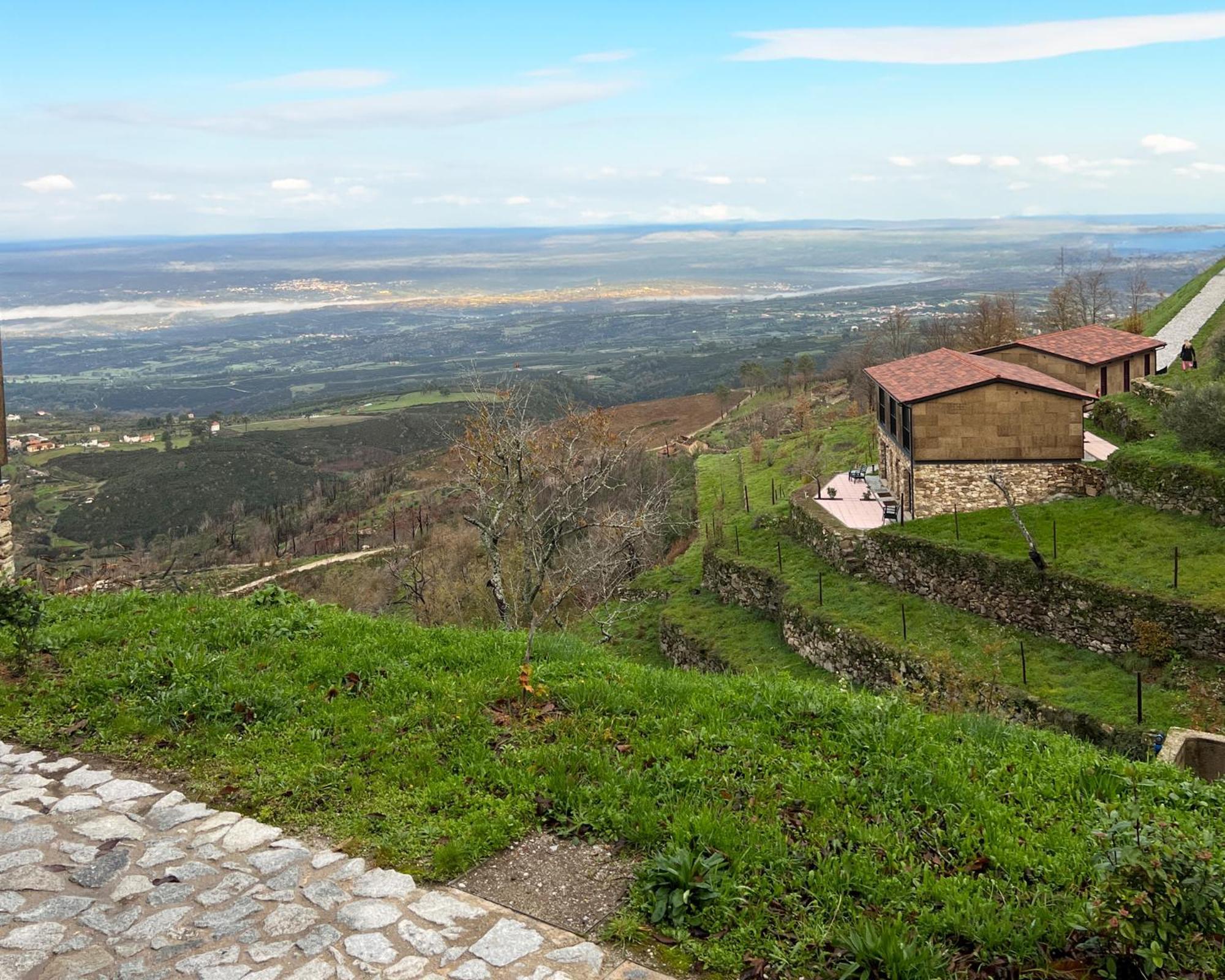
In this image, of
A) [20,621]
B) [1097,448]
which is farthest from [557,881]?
[1097,448]

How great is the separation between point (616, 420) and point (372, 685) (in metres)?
64.4

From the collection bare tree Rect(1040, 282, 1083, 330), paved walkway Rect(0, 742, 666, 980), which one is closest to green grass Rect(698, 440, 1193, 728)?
paved walkway Rect(0, 742, 666, 980)

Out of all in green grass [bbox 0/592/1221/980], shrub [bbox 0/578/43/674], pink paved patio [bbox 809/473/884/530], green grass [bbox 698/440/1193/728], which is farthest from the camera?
pink paved patio [bbox 809/473/884/530]

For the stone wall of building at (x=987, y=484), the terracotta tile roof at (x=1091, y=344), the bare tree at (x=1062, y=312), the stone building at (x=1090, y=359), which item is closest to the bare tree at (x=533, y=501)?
the stone wall of building at (x=987, y=484)

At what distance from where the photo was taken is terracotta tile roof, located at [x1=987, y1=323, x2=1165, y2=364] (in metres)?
26.1

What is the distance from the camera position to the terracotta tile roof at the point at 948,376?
20.1 metres

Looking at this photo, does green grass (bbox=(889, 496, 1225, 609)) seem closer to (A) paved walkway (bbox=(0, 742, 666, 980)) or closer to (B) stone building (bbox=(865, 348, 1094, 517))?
(B) stone building (bbox=(865, 348, 1094, 517))

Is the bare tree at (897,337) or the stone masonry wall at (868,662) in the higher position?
the bare tree at (897,337)

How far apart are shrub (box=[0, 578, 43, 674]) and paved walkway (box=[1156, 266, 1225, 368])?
3045 cm

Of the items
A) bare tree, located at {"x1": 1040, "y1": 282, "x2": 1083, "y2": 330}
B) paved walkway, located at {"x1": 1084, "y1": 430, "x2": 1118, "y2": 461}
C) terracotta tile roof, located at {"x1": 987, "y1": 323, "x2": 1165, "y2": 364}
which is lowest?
paved walkway, located at {"x1": 1084, "y1": 430, "x2": 1118, "y2": 461}

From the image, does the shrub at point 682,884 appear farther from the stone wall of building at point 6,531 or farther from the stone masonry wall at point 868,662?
the stone wall of building at point 6,531

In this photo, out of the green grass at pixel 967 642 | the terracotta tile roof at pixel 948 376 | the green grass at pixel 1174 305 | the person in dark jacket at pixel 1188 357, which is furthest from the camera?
the green grass at pixel 1174 305

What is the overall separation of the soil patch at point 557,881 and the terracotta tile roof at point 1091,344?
2416 cm

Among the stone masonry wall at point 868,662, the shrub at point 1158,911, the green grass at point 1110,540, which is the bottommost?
the stone masonry wall at point 868,662
